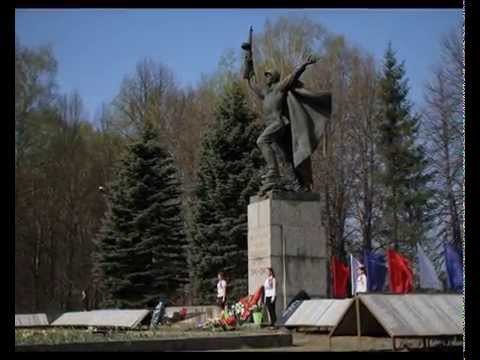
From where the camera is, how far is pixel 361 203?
37438 millimetres

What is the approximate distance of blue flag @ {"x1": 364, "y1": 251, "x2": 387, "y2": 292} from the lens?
2412 cm

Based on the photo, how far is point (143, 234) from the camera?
30.0 metres

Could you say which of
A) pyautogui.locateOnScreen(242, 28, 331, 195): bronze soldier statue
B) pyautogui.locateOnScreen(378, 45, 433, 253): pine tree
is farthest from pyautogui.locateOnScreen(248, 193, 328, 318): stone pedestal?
pyautogui.locateOnScreen(378, 45, 433, 253): pine tree

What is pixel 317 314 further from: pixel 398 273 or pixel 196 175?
pixel 196 175

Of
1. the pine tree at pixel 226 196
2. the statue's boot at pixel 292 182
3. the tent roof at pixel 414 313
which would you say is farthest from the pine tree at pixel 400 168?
the tent roof at pixel 414 313

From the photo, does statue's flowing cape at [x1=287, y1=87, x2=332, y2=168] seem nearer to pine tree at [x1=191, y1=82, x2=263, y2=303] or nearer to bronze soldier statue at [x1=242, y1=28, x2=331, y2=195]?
bronze soldier statue at [x1=242, y1=28, x2=331, y2=195]

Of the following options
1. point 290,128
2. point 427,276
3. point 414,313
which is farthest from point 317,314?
point 427,276

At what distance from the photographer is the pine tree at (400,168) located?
116ft

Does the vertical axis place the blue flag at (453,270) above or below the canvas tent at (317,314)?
above

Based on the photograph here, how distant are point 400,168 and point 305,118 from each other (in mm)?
20355

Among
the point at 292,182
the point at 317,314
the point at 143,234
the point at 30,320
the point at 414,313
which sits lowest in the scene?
the point at 30,320

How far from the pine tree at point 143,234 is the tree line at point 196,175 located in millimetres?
54

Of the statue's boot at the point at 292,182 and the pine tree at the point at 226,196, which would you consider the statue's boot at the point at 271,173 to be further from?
the pine tree at the point at 226,196
